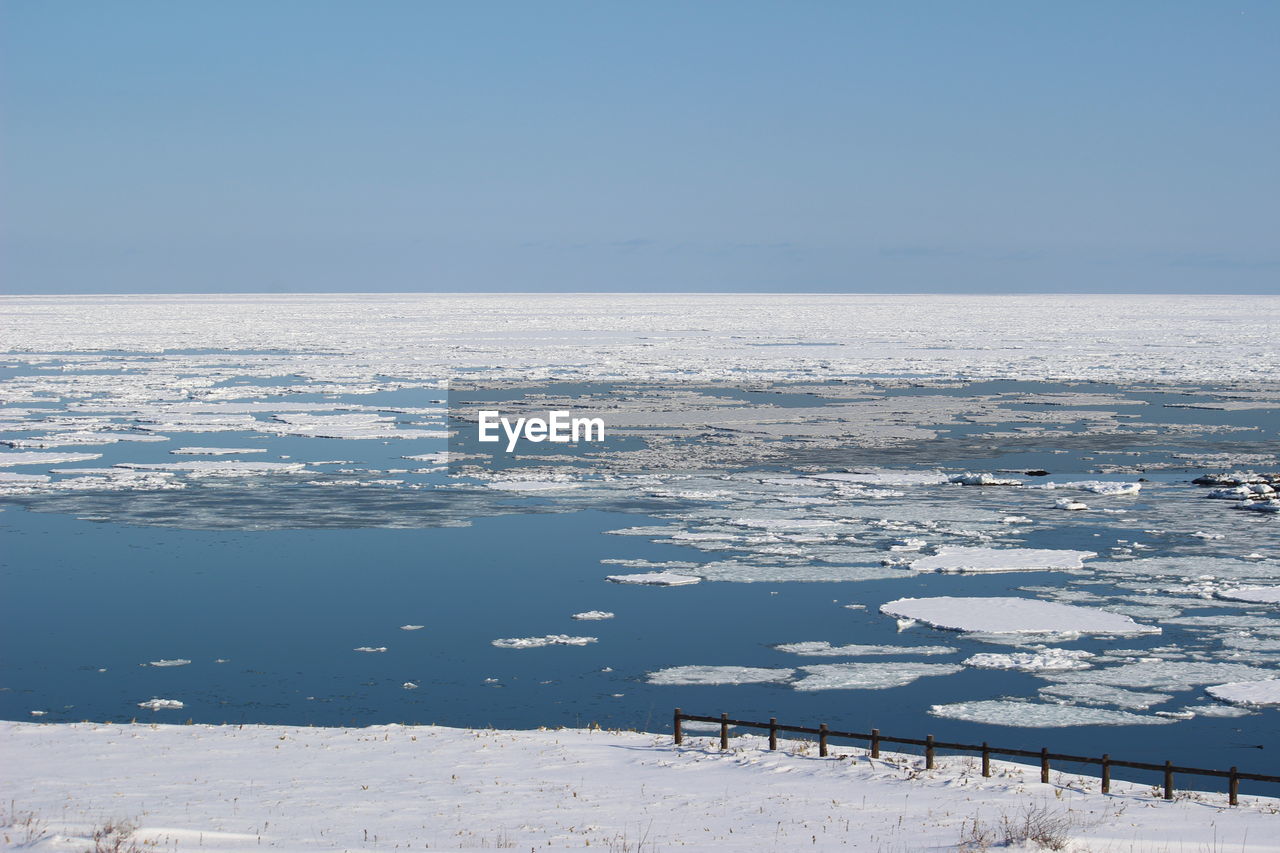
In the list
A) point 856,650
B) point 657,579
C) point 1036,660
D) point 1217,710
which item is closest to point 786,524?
point 657,579

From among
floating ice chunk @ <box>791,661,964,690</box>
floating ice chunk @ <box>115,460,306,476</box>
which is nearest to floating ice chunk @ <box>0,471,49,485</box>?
floating ice chunk @ <box>115,460,306,476</box>

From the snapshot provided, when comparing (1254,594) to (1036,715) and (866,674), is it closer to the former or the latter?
(1036,715)

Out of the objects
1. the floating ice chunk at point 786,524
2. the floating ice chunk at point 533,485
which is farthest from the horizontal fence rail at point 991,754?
the floating ice chunk at point 533,485

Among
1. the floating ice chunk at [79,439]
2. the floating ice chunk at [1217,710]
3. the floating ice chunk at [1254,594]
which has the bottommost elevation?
the floating ice chunk at [1217,710]

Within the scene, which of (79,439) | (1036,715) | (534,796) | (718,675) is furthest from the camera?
(79,439)

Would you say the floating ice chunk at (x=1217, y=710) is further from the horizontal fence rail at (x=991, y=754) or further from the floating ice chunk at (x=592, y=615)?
the floating ice chunk at (x=592, y=615)

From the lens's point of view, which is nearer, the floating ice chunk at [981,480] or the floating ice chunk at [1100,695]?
the floating ice chunk at [1100,695]
